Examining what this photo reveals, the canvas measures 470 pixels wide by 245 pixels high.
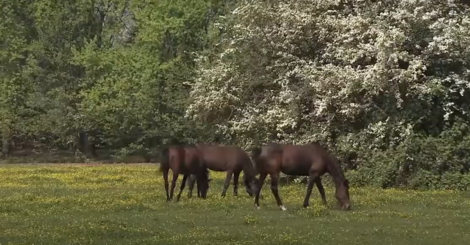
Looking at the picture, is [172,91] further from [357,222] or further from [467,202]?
[357,222]

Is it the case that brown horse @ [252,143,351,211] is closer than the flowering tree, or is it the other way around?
brown horse @ [252,143,351,211]

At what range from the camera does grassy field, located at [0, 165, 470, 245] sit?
56.1 feet

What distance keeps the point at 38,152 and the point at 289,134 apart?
3440 cm

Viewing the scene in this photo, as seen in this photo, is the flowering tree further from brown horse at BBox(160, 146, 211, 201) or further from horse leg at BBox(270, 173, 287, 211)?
horse leg at BBox(270, 173, 287, 211)

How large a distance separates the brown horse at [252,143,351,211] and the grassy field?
2.54 ft

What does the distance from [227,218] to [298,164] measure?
12.3 feet

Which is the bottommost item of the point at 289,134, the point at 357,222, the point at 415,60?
the point at 357,222

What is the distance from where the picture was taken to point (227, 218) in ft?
68.3

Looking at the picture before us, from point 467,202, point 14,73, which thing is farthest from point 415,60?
point 14,73

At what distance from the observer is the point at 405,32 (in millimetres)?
31672

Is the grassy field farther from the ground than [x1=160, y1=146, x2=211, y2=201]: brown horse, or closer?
closer

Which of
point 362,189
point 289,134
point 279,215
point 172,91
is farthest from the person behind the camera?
point 172,91

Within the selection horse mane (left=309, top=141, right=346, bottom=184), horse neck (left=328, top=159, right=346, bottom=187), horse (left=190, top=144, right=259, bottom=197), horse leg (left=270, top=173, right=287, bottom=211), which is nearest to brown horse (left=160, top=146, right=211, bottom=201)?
horse (left=190, top=144, right=259, bottom=197)

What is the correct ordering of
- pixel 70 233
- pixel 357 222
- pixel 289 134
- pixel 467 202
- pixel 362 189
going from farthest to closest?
pixel 289 134
pixel 362 189
pixel 467 202
pixel 357 222
pixel 70 233
